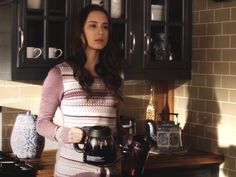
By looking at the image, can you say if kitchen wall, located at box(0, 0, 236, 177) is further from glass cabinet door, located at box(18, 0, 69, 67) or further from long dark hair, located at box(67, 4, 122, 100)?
long dark hair, located at box(67, 4, 122, 100)

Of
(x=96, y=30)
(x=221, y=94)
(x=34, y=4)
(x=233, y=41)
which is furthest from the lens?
(x=221, y=94)

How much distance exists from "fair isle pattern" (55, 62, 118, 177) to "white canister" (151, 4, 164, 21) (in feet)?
3.20

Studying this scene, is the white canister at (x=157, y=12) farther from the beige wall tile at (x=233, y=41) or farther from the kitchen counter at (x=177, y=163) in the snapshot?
the kitchen counter at (x=177, y=163)

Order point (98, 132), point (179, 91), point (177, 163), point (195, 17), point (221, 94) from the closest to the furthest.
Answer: point (98, 132)
point (177, 163)
point (221, 94)
point (195, 17)
point (179, 91)

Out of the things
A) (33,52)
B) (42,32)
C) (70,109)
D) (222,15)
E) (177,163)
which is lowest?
(177,163)

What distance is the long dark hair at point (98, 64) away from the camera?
2561 millimetres

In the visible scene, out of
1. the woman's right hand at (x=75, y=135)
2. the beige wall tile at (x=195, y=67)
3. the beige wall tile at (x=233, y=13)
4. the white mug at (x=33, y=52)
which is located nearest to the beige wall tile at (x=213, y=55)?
the beige wall tile at (x=195, y=67)

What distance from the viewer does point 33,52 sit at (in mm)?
2959

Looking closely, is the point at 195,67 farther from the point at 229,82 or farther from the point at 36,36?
the point at 36,36

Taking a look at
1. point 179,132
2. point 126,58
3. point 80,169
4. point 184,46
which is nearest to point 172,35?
point 184,46

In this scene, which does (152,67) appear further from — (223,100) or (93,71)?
(93,71)

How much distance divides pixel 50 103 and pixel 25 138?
57 cm

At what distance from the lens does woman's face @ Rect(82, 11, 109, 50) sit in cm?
Answer: 262

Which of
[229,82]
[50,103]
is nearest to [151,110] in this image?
[229,82]
